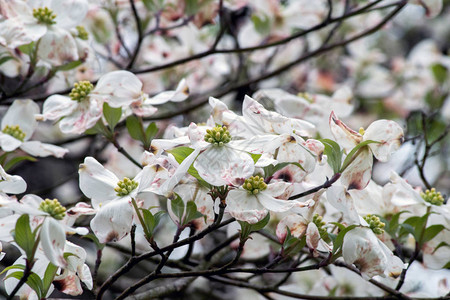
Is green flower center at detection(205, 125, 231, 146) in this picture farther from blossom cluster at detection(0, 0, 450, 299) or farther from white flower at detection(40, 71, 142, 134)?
white flower at detection(40, 71, 142, 134)

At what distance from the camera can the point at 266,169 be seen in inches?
28.0

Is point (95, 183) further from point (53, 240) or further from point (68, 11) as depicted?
point (68, 11)

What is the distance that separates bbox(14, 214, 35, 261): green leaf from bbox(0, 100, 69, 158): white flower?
1.10 ft

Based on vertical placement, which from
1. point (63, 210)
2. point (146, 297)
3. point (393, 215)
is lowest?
point (146, 297)

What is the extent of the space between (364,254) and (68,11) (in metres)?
0.70

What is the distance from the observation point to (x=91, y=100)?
0.89 metres

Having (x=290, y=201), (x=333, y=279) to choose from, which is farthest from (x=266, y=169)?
(x=333, y=279)

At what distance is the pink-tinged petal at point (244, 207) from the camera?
65cm

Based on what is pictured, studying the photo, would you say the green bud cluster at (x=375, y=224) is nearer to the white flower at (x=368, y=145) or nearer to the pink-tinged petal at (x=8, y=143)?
the white flower at (x=368, y=145)

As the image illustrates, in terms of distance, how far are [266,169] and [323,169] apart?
175 mm

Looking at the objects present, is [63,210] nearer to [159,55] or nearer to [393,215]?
[393,215]

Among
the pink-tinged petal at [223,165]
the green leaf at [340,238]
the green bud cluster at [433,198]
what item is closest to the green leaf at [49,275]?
the pink-tinged petal at [223,165]

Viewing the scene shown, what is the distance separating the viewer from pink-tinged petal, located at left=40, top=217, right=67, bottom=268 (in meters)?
0.62

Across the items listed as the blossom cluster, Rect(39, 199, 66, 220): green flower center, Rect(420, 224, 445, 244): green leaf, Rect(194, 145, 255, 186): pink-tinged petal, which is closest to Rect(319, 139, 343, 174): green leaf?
the blossom cluster
